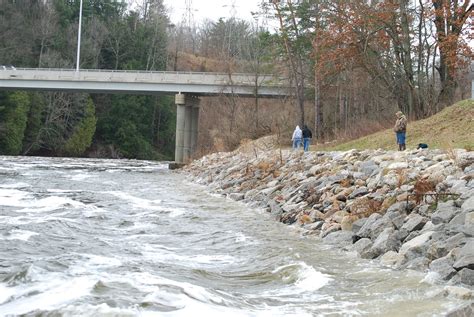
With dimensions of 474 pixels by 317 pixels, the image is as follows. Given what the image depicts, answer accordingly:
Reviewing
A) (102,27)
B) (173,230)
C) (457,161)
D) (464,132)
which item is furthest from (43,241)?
(102,27)

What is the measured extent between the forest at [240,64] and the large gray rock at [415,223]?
17.0 meters

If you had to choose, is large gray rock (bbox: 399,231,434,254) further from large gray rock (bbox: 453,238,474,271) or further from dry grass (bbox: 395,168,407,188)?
dry grass (bbox: 395,168,407,188)

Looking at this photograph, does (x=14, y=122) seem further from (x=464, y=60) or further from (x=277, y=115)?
(x=464, y=60)

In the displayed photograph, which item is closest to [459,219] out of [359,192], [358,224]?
[358,224]

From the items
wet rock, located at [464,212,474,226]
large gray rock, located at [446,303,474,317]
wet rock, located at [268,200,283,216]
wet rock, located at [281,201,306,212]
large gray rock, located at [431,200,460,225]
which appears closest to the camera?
large gray rock, located at [446,303,474,317]

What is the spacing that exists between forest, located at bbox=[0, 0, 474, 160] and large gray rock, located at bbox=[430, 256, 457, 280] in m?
19.1

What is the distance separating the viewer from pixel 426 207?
1103 centimetres


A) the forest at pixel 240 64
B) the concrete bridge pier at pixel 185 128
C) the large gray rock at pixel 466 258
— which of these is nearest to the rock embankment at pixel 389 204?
the large gray rock at pixel 466 258

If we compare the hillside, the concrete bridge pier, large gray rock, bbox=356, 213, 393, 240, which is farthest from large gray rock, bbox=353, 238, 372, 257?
the concrete bridge pier

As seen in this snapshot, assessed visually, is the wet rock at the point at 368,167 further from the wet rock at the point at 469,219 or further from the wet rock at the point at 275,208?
the wet rock at the point at 469,219

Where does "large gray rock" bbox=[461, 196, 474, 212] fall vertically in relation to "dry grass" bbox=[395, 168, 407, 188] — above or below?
below

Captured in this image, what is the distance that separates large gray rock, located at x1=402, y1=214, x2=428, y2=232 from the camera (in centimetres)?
1026

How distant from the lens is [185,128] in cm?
5006

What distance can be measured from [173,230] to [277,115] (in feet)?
104
